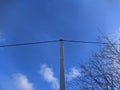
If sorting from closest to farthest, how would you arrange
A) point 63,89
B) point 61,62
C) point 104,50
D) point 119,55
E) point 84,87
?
1. point 63,89
2. point 61,62
3. point 119,55
4. point 104,50
5. point 84,87

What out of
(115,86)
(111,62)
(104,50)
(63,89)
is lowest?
(63,89)

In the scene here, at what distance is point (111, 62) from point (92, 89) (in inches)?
92.8

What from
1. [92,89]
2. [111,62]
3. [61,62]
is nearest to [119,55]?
[111,62]

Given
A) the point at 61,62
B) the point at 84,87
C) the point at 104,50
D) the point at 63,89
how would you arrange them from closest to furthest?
the point at 63,89 → the point at 61,62 → the point at 104,50 → the point at 84,87

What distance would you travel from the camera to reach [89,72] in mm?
16312

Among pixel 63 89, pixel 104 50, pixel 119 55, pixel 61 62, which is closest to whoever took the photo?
pixel 63 89

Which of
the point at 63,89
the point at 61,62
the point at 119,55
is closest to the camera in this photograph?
the point at 63,89

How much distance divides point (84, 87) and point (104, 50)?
2879mm

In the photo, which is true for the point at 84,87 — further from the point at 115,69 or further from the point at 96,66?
the point at 115,69

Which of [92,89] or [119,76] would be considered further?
[92,89]

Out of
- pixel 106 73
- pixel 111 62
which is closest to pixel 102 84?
pixel 106 73

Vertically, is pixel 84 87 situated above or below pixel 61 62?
above

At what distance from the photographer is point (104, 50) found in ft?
49.1

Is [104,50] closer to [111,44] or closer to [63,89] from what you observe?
[111,44]
